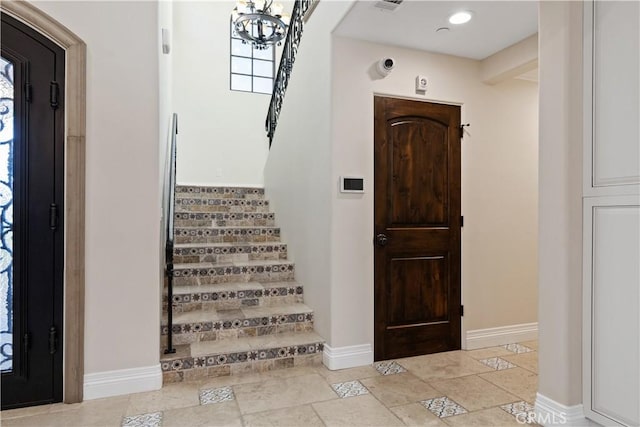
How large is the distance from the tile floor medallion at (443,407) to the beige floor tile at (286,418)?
693 millimetres

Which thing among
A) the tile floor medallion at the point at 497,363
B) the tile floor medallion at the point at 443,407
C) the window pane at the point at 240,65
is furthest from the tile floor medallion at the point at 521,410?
the window pane at the point at 240,65

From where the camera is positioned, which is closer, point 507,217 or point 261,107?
point 507,217

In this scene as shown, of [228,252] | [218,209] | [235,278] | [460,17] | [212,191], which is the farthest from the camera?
[212,191]

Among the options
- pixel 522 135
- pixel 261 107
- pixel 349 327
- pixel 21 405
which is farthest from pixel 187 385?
pixel 261 107

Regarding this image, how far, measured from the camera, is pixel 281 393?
2.43 metres

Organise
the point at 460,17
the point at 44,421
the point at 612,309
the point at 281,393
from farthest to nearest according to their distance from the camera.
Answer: the point at 460,17 < the point at 281,393 < the point at 44,421 < the point at 612,309

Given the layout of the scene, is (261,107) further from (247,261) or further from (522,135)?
(522,135)

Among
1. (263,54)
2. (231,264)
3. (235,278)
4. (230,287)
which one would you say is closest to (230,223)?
(231,264)

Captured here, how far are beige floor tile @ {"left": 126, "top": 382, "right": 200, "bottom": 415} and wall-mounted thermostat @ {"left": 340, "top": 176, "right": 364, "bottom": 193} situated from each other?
175 centimetres

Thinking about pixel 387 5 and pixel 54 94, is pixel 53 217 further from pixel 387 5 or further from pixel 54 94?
pixel 387 5

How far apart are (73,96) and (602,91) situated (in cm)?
295

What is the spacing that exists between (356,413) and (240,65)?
20.8ft

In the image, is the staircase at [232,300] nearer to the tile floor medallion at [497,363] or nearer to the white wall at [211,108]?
the tile floor medallion at [497,363]

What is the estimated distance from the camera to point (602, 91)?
1.79 m
